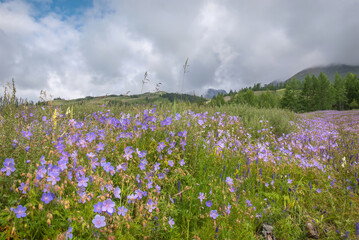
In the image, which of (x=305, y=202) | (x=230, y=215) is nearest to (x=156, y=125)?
(x=230, y=215)

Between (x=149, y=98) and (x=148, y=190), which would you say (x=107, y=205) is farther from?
(x=149, y=98)

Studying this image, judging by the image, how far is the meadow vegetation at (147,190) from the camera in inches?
66.1

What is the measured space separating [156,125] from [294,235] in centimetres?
259

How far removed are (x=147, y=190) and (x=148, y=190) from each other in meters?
0.04

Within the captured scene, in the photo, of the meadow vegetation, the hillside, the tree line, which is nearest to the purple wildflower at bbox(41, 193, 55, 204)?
the meadow vegetation

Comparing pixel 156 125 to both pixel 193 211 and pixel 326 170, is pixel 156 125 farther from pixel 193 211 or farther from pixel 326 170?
pixel 326 170

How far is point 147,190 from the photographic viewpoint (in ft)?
7.66

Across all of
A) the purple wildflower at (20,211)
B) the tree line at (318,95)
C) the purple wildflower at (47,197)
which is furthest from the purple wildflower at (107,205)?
the tree line at (318,95)

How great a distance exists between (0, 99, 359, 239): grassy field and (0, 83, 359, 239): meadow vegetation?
12 millimetres

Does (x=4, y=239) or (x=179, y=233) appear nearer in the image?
(x=4, y=239)

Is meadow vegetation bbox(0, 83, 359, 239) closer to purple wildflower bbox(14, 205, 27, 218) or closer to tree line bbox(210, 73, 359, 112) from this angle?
purple wildflower bbox(14, 205, 27, 218)

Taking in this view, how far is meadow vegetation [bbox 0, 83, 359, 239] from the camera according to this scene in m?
1.68

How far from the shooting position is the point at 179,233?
82.2 inches

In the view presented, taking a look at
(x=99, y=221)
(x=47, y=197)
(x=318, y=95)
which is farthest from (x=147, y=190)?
(x=318, y=95)
